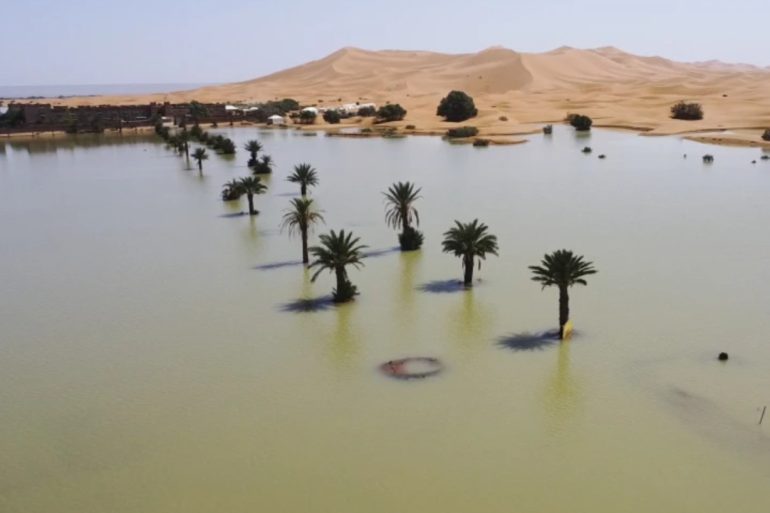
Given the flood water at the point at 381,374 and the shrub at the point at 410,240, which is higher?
the shrub at the point at 410,240

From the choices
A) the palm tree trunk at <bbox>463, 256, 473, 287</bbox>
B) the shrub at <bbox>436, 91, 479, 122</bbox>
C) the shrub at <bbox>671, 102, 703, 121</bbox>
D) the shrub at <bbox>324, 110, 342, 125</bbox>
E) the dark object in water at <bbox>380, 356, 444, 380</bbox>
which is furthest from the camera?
the shrub at <bbox>324, 110, 342, 125</bbox>

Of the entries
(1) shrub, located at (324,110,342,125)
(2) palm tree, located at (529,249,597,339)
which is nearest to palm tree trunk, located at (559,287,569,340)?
(2) palm tree, located at (529,249,597,339)

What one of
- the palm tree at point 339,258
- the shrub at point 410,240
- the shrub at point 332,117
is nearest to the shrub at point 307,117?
the shrub at point 332,117

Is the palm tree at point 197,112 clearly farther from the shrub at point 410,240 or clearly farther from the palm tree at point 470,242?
the palm tree at point 470,242

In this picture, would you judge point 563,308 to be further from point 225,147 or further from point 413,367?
point 225,147

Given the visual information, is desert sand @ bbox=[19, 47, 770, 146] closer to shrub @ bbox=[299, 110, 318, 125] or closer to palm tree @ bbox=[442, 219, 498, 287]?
shrub @ bbox=[299, 110, 318, 125]

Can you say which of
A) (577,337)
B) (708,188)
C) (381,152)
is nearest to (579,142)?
(381,152)
